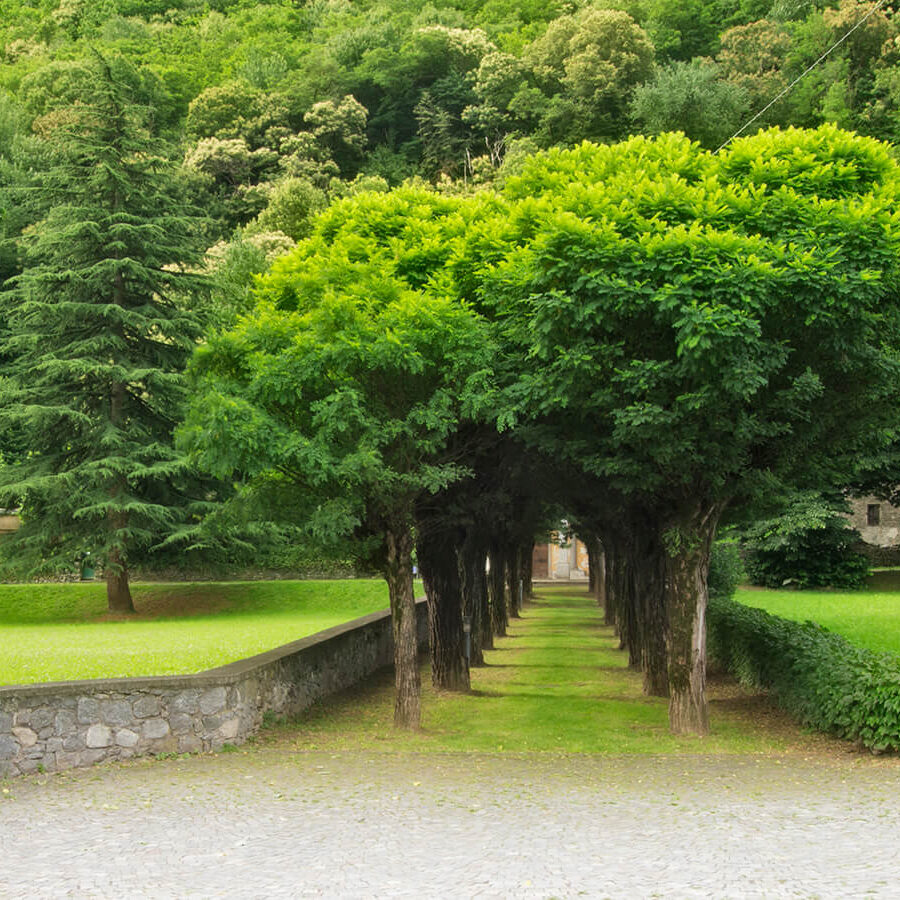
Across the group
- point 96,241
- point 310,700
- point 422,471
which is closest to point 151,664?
point 310,700

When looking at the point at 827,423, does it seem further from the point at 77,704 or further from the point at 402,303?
the point at 77,704

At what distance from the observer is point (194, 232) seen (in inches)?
1689

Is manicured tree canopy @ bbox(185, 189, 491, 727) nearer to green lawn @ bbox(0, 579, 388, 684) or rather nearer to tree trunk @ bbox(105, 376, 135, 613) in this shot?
green lawn @ bbox(0, 579, 388, 684)

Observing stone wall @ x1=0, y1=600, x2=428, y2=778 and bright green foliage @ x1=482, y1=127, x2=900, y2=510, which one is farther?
bright green foliage @ x1=482, y1=127, x2=900, y2=510

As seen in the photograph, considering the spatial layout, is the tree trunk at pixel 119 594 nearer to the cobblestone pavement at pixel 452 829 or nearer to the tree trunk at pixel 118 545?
the tree trunk at pixel 118 545

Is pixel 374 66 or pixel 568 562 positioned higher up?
pixel 374 66

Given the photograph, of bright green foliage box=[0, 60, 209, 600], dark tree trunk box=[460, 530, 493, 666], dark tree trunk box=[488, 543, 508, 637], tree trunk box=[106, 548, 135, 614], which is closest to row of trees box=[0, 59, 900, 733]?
dark tree trunk box=[460, 530, 493, 666]

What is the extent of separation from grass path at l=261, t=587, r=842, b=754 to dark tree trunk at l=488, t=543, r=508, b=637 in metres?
5.73

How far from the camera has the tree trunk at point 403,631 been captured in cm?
1485

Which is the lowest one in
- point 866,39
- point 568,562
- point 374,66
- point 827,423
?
point 568,562

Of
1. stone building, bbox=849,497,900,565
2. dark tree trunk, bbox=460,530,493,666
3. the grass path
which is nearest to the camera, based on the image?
the grass path

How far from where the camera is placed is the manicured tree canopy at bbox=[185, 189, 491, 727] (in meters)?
13.1

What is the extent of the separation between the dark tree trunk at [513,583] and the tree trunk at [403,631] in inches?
933

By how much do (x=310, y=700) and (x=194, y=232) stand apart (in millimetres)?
30520
